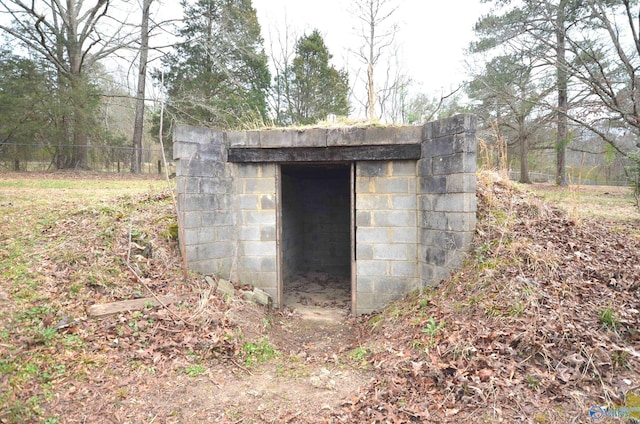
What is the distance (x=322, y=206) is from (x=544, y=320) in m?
A: 6.34

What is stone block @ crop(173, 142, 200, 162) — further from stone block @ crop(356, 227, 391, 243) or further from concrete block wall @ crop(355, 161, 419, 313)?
stone block @ crop(356, 227, 391, 243)

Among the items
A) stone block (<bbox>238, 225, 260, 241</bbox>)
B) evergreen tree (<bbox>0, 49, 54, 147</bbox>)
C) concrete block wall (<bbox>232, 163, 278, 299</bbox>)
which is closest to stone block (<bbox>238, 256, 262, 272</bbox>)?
concrete block wall (<bbox>232, 163, 278, 299</bbox>)

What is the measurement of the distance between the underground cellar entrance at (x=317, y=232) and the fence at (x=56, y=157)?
15.6 ft

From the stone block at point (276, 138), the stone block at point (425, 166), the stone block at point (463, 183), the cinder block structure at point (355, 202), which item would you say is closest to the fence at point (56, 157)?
the cinder block structure at point (355, 202)

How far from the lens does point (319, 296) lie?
22.0 feet

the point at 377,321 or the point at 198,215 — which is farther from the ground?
the point at 198,215

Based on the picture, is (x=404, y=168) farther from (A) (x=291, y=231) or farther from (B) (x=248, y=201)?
(A) (x=291, y=231)

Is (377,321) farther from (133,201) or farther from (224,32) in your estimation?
(224,32)

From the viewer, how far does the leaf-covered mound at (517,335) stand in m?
2.52

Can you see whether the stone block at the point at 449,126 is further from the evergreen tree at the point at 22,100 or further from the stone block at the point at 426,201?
the evergreen tree at the point at 22,100

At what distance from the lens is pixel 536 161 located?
69.5ft

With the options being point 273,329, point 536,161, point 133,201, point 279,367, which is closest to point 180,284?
point 273,329

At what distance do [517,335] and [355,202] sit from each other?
8.94 feet

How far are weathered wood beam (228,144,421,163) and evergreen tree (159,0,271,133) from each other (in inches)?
353
